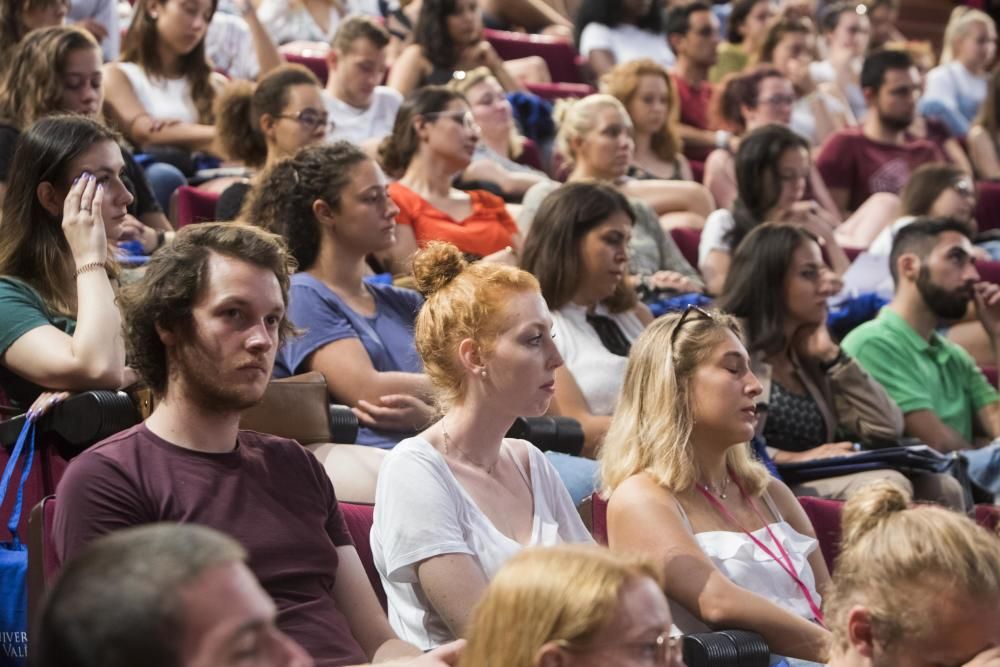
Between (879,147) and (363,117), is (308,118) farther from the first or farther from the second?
(879,147)

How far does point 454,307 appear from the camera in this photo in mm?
2398

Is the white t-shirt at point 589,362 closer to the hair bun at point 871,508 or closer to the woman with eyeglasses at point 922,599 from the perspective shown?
the hair bun at point 871,508

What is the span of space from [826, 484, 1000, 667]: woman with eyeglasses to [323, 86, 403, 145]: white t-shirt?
3138 mm

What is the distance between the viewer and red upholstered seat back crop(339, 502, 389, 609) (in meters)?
2.36

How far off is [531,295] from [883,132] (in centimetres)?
390

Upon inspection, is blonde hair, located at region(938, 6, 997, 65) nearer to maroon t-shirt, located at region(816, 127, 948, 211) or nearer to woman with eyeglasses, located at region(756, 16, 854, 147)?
woman with eyeglasses, located at region(756, 16, 854, 147)

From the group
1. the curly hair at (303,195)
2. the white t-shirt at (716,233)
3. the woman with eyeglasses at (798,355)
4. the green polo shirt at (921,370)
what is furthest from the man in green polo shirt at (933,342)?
the curly hair at (303,195)

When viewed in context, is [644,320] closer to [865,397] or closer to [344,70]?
[865,397]

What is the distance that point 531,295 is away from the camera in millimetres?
2408

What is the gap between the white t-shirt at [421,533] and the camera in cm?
218

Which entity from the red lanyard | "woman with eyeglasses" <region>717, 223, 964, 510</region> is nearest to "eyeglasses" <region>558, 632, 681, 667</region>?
the red lanyard

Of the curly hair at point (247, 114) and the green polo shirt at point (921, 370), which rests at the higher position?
the curly hair at point (247, 114)

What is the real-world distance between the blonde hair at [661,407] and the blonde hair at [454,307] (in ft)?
1.03

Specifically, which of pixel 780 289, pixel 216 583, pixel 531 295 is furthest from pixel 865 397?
pixel 216 583
